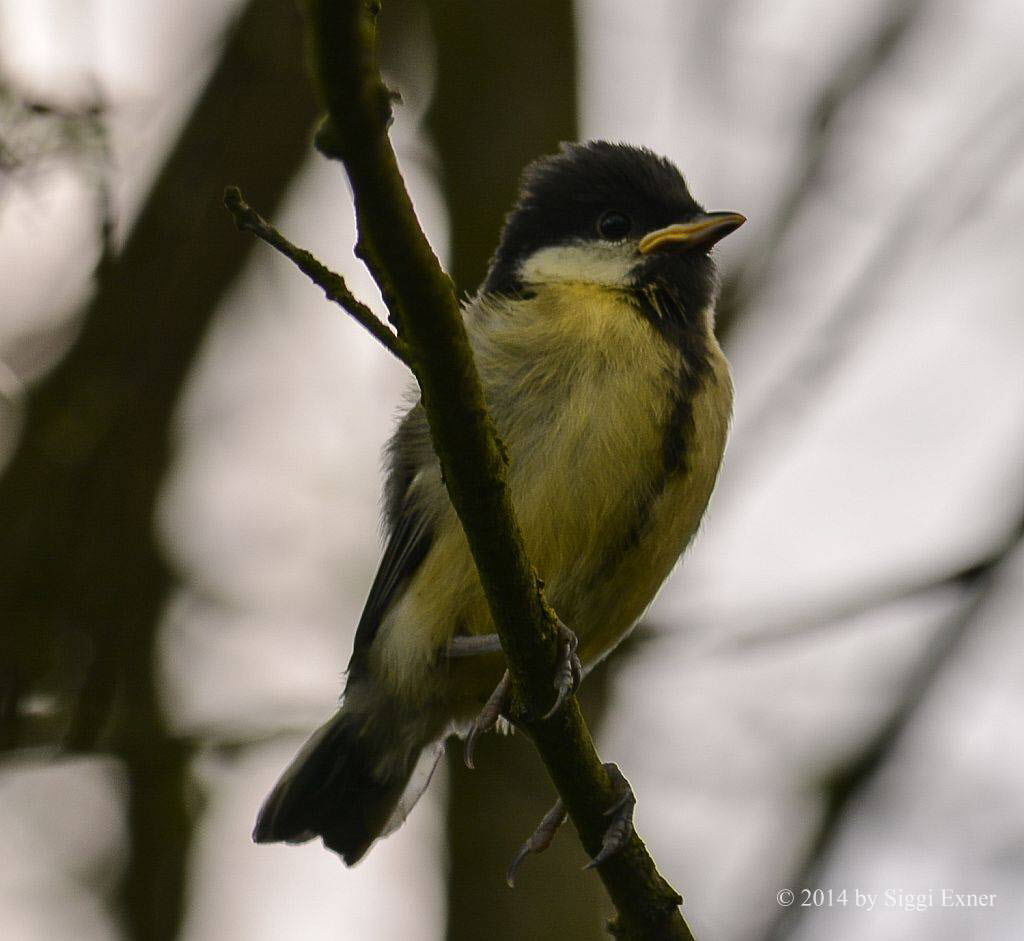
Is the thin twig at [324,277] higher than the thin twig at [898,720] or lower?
higher

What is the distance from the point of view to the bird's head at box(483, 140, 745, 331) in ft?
16.6

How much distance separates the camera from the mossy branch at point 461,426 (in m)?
2.49

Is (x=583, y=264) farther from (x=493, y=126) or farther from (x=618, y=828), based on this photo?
(x=493, y=126)

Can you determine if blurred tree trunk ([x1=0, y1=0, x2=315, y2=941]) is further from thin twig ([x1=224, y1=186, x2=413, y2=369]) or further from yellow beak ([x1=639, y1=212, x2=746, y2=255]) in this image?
thin twig ([x1=224, y1=186, x2=413, y2=369])

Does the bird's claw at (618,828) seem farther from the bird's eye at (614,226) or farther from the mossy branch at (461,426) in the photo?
the bird's eye at (614,226)

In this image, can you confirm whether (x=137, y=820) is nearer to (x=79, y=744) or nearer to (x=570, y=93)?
(x=79, y=744)

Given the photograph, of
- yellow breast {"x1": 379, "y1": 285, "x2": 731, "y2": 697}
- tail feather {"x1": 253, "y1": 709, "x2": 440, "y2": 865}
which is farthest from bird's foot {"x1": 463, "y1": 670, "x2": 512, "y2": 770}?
tail feather {"x1": 253, "y1": 709, "x2": 440, "y2": 865}

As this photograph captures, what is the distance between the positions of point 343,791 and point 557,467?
1657 millimetres

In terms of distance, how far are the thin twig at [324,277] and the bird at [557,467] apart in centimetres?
111

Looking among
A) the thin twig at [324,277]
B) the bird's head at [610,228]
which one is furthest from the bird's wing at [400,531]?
the thin twig at [324,277]

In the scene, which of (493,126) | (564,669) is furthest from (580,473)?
(493,126)

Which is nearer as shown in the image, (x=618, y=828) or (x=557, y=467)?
(x=618, y=828)

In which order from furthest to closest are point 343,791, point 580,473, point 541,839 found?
point 343,791 → point 580,473 → point 541,839

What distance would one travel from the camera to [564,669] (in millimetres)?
3631
